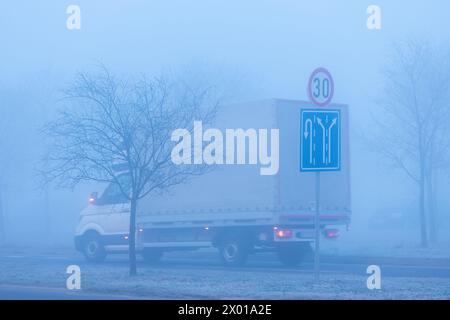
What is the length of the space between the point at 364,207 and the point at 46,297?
51.6 meters

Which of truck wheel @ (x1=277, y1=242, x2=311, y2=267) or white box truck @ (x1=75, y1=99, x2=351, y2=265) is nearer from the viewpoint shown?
white box truck @ (x1=75, y1=99, x2=351, y2=265)

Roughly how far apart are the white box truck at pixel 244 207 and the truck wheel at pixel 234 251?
0.09 ft

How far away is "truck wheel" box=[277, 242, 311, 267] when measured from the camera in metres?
23.8

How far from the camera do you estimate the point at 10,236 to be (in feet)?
155

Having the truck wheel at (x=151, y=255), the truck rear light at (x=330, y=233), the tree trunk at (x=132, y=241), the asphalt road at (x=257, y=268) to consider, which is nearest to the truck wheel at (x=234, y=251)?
the asphalt road at (x=257, y=268)

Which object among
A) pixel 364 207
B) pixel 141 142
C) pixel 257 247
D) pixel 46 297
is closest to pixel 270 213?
pixel 257 247

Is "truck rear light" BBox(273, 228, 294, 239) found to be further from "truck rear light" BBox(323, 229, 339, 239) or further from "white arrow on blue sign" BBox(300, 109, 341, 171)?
"white arrow on blue sign" BBox(300, 109, 341, 171)

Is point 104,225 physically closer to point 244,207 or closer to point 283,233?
point 244,207

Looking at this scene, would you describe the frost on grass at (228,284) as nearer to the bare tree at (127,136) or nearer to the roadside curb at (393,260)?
the bare tree at (127,136)

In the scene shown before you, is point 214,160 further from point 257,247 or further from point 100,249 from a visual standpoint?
point 100,249

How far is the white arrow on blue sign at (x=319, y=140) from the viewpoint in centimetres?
1459

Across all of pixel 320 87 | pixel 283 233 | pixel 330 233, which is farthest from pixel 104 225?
pixel 320 87

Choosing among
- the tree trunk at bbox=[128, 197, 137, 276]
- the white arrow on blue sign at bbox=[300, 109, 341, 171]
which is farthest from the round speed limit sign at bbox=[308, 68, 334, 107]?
the tree trunk at bbox=[128, 197, 137, 276]

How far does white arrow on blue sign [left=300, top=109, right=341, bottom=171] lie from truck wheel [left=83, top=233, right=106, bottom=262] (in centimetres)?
1266
